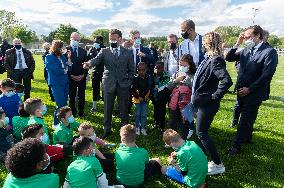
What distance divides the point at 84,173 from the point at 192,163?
1718 mm

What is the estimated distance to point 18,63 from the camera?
11453 millimetres

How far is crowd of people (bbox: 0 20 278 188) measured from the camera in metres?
4.99

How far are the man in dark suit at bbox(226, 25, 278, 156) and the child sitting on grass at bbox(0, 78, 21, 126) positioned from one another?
4777 mm

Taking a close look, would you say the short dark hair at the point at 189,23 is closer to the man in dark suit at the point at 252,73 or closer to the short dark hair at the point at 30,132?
the man in dark suit at the point at 252,73

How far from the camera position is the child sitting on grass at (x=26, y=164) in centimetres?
353

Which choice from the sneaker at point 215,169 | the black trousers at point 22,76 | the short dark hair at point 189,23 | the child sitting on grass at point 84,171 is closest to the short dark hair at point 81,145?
the child sitting on grass at point 84,171

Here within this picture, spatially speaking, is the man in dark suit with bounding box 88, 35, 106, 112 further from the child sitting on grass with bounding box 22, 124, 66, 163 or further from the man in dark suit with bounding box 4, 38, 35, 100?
the child sitting on grass with bounding box 22, 124, 66, 163

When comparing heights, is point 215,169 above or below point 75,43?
below

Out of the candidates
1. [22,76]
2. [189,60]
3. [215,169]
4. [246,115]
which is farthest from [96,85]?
[215,169]

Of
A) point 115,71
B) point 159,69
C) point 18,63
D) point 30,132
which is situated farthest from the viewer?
point 18,63

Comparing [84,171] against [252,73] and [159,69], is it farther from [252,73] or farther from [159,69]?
[159,69]

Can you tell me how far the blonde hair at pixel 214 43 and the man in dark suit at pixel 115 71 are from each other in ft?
8.55

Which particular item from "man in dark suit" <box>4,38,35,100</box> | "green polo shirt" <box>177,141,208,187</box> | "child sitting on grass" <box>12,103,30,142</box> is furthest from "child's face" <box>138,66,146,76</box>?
"man in dark suit" <box>4,38,35,100</box>

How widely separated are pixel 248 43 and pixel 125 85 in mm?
2941
